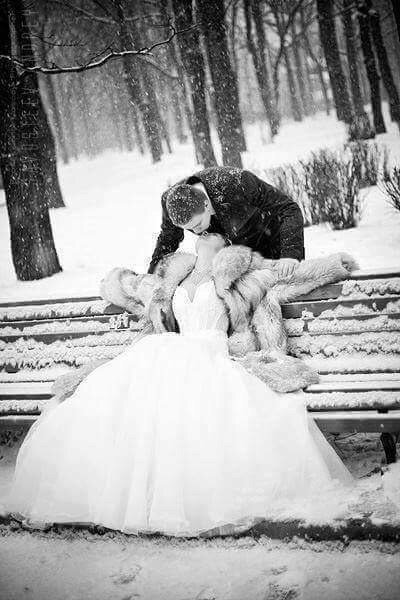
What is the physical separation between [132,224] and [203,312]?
29.1 feet

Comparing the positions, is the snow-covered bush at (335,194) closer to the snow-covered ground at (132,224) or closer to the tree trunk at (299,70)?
the snow-covered ground at (132,224)

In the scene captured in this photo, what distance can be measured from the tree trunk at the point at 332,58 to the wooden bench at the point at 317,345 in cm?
1553

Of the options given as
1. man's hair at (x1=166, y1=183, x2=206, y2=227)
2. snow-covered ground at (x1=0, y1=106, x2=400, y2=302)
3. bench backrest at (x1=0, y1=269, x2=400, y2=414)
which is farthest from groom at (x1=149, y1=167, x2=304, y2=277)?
snow-covered ground at (x1=0, y1=106, x2=400, y2=302)

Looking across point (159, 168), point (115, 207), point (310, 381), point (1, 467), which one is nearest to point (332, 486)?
point (310, 381)

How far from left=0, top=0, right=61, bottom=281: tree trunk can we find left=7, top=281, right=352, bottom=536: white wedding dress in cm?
456

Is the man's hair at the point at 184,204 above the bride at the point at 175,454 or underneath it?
above

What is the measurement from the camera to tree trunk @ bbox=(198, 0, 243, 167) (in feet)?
→ 35.6

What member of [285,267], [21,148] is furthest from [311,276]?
[21,148]

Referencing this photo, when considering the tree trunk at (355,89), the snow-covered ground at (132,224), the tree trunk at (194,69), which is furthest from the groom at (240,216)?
the tree trunk at (355,89)

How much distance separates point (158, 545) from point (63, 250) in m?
8.15

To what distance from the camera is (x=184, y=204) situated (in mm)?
2807

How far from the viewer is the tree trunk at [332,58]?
52.7ft

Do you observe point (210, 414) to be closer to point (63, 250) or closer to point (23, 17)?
point (23, 17)

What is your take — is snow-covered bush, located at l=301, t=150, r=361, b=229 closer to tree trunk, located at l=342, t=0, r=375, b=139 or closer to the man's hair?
the man's hair
